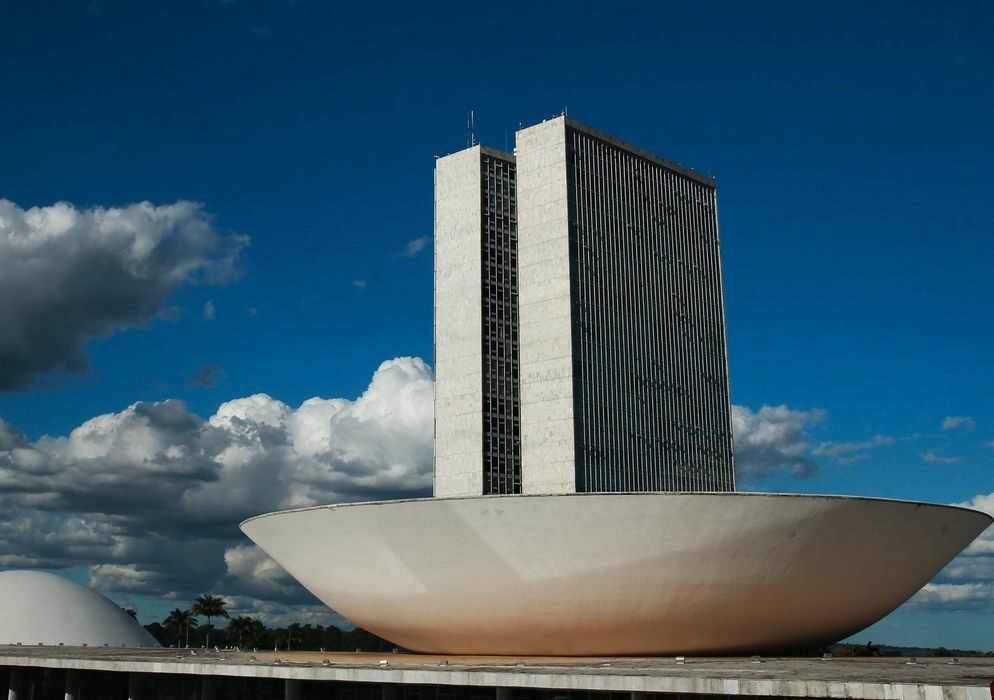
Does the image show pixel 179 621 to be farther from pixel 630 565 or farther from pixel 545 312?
pixel 630 565

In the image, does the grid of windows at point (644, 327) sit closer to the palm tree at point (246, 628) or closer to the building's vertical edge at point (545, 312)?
the building's vertical edge at point (545, 312)

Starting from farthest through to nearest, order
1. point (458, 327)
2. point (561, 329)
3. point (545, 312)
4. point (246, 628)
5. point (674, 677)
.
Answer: point (246, 628) < point (458, 327) < point (545, 312) < point (561, 329) < point (674, 677)

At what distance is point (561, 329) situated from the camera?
8156cm

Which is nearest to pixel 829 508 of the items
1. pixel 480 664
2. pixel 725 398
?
pixel 480 664

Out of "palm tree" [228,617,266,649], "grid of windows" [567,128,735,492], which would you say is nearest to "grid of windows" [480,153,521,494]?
"grid of windows" [567,128,735,492]

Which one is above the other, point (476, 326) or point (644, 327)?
point (644, 327)

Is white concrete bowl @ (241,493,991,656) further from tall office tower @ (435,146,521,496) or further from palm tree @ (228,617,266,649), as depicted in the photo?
palm tree @ (228,617,266,649)

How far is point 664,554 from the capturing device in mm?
31172

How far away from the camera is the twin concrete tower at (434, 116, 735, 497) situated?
265ft

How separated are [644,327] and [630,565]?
5815 cm

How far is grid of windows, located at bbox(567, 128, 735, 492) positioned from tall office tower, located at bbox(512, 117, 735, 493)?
12 centimetres

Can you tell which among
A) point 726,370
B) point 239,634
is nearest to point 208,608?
point 239,634

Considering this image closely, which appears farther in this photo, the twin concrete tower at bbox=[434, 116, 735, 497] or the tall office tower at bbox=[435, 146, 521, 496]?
the tall office tower at bbox=[435, 146, 521, 496]

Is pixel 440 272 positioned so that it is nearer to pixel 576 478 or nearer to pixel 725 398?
pixel 576 478
